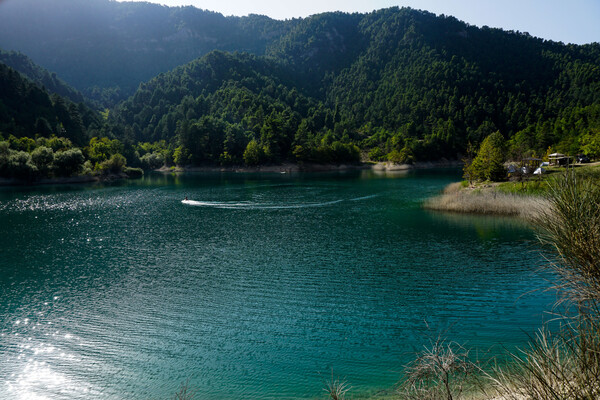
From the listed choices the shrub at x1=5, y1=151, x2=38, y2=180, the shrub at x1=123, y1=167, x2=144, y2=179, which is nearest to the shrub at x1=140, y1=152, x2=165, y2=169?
the shrub at x1=123, y1=167, x2=144, y2=179

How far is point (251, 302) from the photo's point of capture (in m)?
23.1

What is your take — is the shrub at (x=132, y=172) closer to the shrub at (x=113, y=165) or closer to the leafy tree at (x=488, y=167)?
the shrub at (x=113, y=165)

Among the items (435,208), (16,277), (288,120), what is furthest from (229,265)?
(288,120)

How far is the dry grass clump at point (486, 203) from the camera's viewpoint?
46.1 m

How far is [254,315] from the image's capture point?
21.1 metres

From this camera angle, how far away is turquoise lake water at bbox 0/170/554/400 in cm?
1575

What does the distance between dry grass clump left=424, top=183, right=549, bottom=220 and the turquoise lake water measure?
2.28m

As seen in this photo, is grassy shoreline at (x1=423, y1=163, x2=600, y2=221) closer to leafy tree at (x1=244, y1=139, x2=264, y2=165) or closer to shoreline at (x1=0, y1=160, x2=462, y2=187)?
shoreline at (x1=0, y1=160, x2=462, y2=187)

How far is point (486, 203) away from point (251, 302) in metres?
37.7

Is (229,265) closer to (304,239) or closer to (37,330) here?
(304,239)

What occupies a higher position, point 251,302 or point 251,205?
point 251,205

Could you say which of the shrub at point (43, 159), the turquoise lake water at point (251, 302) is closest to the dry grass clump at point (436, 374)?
the turquoise lake water at point (251, 302)

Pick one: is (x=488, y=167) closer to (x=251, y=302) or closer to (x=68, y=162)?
(x=251, y=302)

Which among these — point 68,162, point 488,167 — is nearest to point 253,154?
point 68,162
